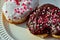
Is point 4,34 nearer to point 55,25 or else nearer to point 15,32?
point 15,32

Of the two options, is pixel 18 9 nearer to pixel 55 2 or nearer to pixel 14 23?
pixel 14 23

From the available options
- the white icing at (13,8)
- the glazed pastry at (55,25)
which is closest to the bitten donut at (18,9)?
the white icing at (13,8)

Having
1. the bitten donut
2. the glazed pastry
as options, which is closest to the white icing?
the bitten donut

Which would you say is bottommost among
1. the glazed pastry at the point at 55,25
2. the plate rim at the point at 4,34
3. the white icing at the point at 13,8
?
the plate rim at the point at 4,34

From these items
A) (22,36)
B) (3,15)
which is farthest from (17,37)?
(3,15)

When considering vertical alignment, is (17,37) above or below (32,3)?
below

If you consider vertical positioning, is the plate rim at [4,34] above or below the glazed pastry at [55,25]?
below

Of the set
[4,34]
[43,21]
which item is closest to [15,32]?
[4,34]

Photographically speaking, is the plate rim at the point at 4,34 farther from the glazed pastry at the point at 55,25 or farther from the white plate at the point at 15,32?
the glazed pastry at the point at 55,25
